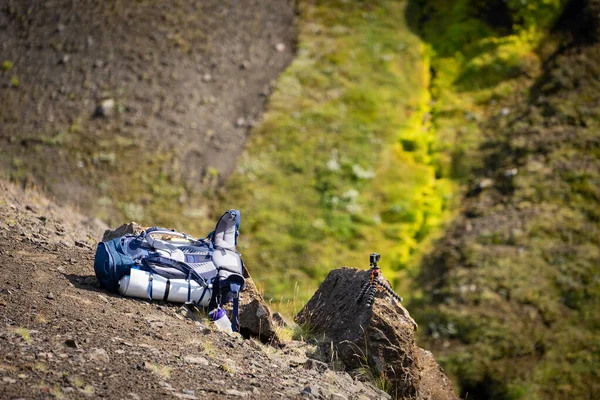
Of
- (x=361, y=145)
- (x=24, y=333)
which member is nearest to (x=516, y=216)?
(x=361, y=145)

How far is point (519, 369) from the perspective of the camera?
21.6 m

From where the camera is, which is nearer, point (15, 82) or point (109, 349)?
point (109, 349)

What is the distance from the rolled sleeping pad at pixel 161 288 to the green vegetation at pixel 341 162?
15.1m

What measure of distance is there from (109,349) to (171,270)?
6.29 feet

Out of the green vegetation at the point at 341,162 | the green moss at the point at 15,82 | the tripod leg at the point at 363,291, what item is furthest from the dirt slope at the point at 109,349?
the green moss at the point at 15,82

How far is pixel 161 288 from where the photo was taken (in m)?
8.84

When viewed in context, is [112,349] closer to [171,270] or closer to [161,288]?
[161,288]

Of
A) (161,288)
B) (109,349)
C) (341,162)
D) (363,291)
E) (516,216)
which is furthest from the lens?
(341,162)

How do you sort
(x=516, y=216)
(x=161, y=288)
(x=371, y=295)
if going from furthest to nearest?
(x=516, y=216)
(x=371, y=295)
(x=161, y=288)

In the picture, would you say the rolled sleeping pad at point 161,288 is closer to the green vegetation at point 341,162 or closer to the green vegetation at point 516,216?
the green vegetation at point 516,216

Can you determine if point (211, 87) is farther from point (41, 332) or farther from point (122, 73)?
point (41, 332)

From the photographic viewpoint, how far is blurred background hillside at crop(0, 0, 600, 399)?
78.2 feet

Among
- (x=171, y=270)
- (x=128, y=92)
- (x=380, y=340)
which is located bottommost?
(x=380, y=340)

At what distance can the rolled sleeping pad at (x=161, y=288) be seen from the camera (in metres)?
8.64
